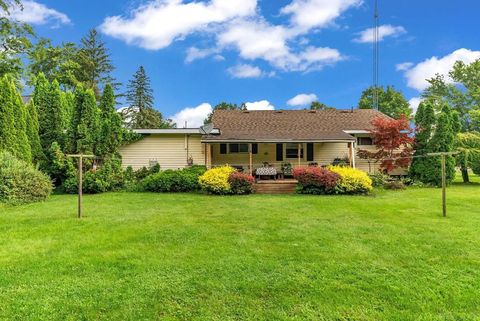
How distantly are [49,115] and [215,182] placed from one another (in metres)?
8.41

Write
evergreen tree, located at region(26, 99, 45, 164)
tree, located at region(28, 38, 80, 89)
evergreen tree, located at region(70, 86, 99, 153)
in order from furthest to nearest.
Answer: tree, located at region(28, 38, 80, 89) → evergreen tree, located at region(70, 86, 99, 153) → evergreen tree, located at region(26, 99, 45, 164)

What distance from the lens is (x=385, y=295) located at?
3869 millimetres

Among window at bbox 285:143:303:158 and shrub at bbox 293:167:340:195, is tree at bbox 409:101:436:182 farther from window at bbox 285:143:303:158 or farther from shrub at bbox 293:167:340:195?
shrub at bbox 293:167:340:195

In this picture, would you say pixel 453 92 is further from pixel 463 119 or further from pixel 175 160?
pixel 175 160

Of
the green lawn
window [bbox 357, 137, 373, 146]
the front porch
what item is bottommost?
the green lawn

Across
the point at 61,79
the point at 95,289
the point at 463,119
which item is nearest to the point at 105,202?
the point at 95,289

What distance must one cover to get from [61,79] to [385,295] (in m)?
33.6

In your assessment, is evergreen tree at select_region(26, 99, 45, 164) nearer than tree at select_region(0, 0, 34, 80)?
Yes

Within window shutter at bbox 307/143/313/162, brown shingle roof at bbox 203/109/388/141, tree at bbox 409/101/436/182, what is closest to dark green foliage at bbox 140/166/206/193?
brown shingle roof at bbox 203/109/388/141

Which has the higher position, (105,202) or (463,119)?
(463,119)

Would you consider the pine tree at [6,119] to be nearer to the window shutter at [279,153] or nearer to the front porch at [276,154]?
the front porch at [276,154]

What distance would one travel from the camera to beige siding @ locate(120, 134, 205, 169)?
55.1ft

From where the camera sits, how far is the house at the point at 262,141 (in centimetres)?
1664

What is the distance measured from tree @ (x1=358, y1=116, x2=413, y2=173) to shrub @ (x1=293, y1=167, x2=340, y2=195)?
553cm
